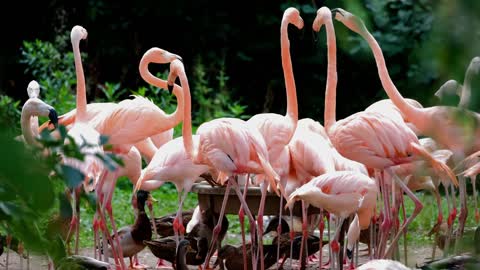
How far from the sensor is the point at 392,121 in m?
4.96

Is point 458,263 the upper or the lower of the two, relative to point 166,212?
upper

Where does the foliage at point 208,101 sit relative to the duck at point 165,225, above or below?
above

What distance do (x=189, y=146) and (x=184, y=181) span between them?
0.30m

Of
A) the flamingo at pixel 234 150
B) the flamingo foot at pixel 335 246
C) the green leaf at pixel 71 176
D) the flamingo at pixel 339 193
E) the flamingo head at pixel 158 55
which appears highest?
the flamingo head at pixel 158 55

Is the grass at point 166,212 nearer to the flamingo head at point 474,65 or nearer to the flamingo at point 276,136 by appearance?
the flamingo at point 276,136

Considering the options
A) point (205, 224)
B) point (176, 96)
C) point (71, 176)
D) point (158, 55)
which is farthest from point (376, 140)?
point (71, 176)

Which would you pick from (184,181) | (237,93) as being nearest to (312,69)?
(237,93)

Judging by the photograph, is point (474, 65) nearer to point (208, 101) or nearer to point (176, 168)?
point (176, 168)

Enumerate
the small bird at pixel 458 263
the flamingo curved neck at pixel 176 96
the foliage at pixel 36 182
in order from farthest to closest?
the flamingo curved neck at pixel 176 96 → the small bird at pixel 458 263 → the foliage at pixel 36 182

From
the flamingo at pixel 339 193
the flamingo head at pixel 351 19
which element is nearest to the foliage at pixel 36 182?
the flamingo head at pixel 351 19

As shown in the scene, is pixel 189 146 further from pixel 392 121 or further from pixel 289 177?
pixel 392 121

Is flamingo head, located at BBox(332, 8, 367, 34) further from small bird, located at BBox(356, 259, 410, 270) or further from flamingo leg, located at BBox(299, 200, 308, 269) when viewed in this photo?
flamingo leg, located at BBox(299, 200, 308, 269)

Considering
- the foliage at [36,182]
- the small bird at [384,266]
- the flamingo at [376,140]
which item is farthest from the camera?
the flamingo at [376,140]

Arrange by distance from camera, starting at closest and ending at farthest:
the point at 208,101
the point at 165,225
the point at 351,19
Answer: the point at 351,19 → the point at 165,225 → the point at 208,101
